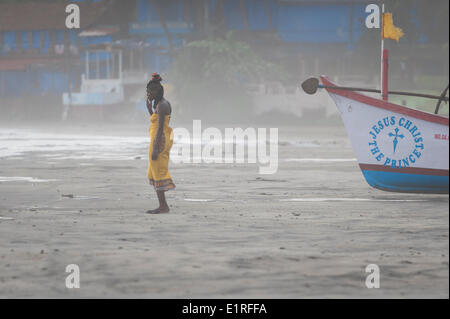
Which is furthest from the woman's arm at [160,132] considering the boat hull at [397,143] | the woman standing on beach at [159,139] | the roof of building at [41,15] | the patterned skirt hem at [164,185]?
the roof of building at [41,15]

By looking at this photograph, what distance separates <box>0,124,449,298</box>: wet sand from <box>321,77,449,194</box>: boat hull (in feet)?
1.01

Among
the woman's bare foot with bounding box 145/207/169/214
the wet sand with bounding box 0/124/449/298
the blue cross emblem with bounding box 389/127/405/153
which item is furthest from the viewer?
the blue cross emblem with bounding box 389/127/405/153

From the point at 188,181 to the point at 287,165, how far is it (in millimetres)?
3328

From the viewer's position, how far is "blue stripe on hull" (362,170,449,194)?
32.0 ft

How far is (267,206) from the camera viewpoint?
9.90 meters

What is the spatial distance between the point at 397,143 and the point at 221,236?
326cm

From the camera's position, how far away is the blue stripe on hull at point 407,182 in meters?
9.77

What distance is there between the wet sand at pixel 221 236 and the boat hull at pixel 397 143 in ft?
1.01

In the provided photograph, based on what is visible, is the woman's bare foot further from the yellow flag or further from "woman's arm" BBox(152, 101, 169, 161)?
the yellow flag

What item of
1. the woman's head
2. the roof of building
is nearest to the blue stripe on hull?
the woman's head

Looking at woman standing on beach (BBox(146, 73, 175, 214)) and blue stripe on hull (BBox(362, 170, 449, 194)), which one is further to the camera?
blue stripe on hull (BBox(362, 170, 449, 194))

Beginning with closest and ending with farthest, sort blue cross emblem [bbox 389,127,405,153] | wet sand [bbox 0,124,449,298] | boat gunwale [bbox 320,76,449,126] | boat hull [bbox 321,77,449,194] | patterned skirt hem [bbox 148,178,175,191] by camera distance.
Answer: wet sand [bbox 0,124,449,298], patterned skirt hem [bbox 148,178,175,191], boat gunwale [bbox 320,76,449,126], boat hull [bbox 321,77,449,194], blue cross emblem [bbox 389,127,405,153]

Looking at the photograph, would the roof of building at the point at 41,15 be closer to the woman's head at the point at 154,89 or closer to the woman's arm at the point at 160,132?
the woman's head at the point at 154,89

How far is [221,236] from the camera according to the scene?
25.0 feet
